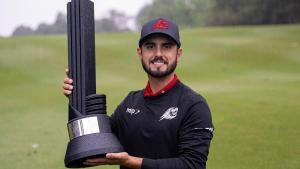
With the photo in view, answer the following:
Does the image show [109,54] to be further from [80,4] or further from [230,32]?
[80,4]

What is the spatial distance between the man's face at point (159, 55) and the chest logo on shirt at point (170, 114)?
7.8 inches

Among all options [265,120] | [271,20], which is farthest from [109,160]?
[271,20]

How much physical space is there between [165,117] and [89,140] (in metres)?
0.47

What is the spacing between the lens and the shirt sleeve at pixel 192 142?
7.73 feet

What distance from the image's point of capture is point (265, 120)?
8203 mm

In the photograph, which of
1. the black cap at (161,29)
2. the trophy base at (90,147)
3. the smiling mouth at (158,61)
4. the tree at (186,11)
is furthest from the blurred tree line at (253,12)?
the trophy base at (90,147)

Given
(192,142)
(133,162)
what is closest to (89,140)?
(133,162)

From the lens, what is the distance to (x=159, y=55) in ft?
8.02

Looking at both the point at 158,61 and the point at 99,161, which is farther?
the point at 158,61

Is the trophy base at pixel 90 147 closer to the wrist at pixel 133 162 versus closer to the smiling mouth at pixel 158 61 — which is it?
the wrist at pixel 133 162

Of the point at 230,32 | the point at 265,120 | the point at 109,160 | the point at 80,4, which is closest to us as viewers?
the point at 109,160

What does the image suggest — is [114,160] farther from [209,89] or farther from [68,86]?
[209,89]

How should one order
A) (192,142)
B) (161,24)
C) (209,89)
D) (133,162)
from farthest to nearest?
(209,89) → (161,24) → (192,142) → (133,162)

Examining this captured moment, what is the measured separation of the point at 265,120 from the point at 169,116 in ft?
20.1
